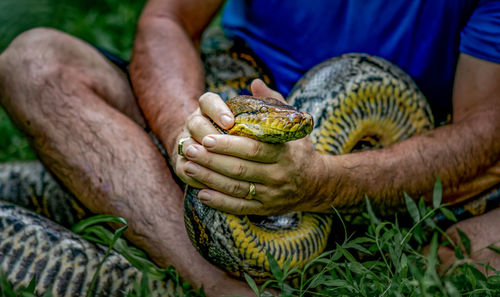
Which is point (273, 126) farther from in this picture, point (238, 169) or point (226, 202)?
point (226, 202)

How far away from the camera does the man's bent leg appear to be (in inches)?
93.1

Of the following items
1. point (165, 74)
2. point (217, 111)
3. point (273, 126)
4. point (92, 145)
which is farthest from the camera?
point (165, 74)

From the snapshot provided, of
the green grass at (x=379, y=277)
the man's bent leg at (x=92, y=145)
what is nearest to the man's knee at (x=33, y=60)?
the man's bent leg at (x=92, y=145)

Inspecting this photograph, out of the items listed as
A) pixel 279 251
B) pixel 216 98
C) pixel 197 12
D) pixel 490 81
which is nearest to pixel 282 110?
pixel 216 98

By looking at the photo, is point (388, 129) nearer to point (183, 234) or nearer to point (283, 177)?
point (283, 177)

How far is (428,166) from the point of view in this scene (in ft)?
7.79

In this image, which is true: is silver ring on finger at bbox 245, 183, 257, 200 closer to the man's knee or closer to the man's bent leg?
the man's bent leg

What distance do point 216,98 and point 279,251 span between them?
→ 2.57ft

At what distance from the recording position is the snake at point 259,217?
1954mm

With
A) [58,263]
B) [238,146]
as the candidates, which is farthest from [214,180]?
[58,263]

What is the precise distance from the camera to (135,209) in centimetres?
240

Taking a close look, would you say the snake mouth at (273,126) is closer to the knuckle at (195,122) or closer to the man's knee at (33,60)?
the knuckle at (195,122)

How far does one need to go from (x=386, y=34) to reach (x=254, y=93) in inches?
46.1

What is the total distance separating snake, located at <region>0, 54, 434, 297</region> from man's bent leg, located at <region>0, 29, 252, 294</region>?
21cm
